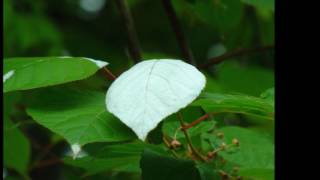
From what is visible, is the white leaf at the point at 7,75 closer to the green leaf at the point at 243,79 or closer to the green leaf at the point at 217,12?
the green leaf at the point at 217,12

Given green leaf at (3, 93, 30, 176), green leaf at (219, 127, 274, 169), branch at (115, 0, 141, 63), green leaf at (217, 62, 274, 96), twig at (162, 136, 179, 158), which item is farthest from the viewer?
green leaf at (217, 62, 274, 96)

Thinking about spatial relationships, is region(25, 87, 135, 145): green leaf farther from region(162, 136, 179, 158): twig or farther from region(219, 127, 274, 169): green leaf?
region(219, 127, 274, 169): green leaf

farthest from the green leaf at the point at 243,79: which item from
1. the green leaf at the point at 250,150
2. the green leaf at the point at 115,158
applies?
the green leaf at the point at 115,158

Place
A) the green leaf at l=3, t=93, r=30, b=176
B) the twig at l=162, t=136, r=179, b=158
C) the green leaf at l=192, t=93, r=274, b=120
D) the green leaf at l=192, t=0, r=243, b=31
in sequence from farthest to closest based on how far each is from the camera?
the green leaf at l=192, t=0, r=243, b=31 → the green leaf at l=3, t=93, r=30, b=176 → the twig at l=162, t=136, r=179, b=158 → the green leaf at l=192, t=93, r=274, b=120

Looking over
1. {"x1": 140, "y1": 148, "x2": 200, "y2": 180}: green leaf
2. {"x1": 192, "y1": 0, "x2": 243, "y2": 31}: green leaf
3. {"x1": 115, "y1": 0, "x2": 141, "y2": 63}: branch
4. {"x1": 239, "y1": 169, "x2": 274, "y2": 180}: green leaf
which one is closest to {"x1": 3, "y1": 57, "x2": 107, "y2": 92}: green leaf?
{"x1": 140, "y1": 148, "x2": 200, "y2": 180}: green leaf

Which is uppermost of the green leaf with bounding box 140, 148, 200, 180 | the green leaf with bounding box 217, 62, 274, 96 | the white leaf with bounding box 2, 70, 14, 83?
the white leaf with bounding box 2, 70, 14, 83

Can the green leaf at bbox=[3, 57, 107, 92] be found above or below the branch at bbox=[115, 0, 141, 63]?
above

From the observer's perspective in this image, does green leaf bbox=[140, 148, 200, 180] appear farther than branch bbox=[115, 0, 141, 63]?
No
